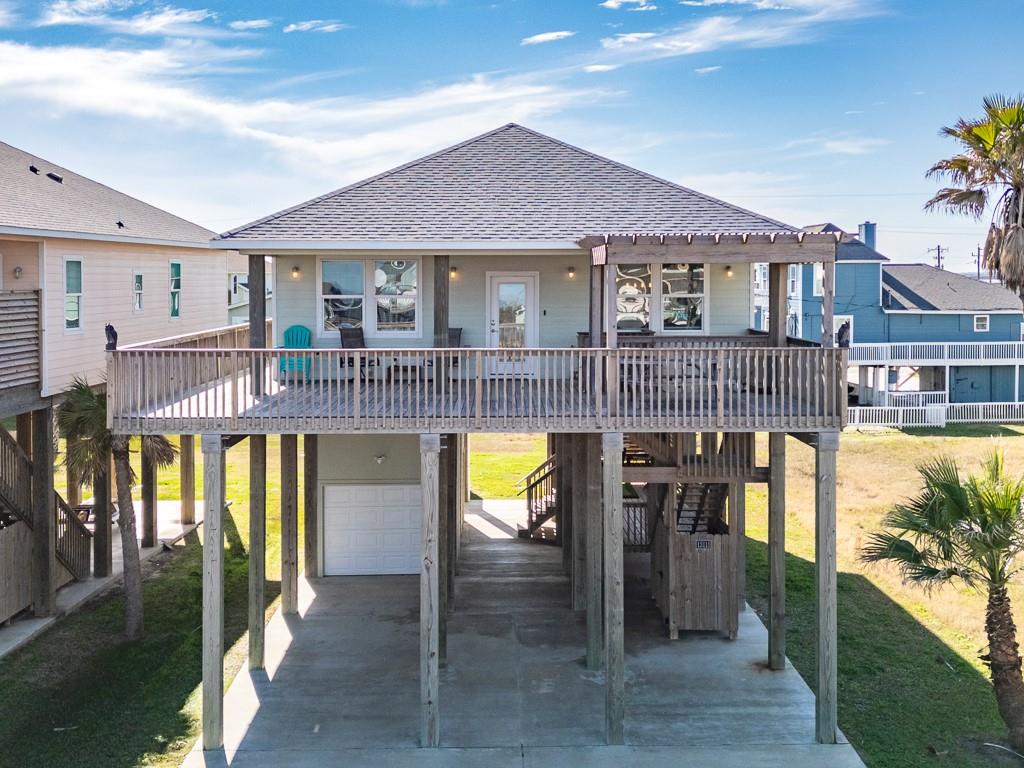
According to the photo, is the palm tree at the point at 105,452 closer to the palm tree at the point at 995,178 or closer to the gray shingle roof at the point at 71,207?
the gray shingle roof at the point at 71,207

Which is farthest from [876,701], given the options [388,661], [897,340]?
[897,340]

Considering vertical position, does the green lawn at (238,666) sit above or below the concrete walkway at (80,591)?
below

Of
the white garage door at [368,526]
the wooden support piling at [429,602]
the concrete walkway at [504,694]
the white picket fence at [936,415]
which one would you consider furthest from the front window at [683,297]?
the white picket fence at [936,415]

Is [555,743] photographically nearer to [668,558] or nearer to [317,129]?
[668,558]

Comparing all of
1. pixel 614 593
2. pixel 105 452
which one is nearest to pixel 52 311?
pixel 105 452

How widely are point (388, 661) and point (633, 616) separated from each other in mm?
4334

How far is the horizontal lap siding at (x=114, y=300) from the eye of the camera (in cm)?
1555

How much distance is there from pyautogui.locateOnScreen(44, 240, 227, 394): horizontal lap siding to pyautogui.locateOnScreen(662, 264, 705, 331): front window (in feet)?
32.0

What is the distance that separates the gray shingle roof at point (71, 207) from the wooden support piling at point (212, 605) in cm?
517

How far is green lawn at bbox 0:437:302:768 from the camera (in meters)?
11.4

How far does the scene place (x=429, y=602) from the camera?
37.8ft

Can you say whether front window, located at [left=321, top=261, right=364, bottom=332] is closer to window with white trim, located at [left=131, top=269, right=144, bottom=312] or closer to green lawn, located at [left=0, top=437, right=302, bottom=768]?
green lawn, located at [left=0, top=437, right=302, bottom=768]

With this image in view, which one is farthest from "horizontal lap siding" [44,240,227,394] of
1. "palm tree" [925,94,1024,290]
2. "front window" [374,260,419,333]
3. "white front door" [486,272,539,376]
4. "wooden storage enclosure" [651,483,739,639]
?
"palm tree" [925,94,1024,290]

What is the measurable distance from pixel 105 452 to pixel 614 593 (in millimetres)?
8345
